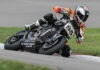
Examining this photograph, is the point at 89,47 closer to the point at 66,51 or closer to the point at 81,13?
the point at 81,13

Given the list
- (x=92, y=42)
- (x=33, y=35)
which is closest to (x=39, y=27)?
(x=33, y=35)

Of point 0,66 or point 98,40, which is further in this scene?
point 98,40

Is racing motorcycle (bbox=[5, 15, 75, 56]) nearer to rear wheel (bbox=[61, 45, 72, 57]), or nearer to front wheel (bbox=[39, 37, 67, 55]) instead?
front wheel (bbox=[39, 37, 67, 55])

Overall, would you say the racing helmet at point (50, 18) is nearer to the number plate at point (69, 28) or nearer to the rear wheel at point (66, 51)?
the number plate at point (69, 28)

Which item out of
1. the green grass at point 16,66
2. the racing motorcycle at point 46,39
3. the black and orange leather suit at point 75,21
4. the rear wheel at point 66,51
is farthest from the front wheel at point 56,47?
the green grass at point 16,66

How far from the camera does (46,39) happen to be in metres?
8.62

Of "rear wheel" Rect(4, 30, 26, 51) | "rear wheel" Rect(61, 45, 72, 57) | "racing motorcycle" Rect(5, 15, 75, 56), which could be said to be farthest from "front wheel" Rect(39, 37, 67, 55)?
"rear wheel" Rect(4, 30, 26, 51)

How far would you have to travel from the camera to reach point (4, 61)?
5504 mm

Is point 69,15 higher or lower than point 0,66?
higher

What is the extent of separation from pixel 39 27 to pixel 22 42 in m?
0.55

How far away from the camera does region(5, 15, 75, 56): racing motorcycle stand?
8.27 meters

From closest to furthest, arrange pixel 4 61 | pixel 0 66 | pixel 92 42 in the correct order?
pixel 0 66
pixel 4 61
pixel 92 42

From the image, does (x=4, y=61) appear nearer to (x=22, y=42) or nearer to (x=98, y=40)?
(x=22, y=42)

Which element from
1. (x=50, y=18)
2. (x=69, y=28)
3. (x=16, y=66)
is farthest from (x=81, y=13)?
(x=16, y=66)
